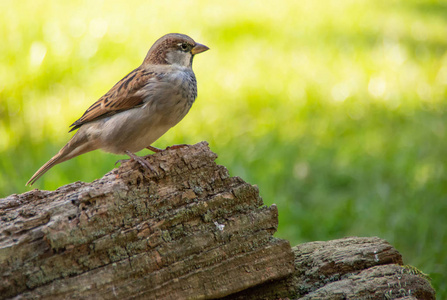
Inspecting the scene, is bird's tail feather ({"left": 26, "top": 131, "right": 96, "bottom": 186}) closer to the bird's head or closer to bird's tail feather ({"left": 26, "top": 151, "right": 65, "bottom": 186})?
bird's tail feather ({"left": 26, "top": 151, "right": 65, "bottom": 186})

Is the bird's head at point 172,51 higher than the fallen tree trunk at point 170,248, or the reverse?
the bird's head at point 172,51

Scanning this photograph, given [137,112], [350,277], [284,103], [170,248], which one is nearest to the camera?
[170,248]

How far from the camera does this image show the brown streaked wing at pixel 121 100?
3979 millimetres

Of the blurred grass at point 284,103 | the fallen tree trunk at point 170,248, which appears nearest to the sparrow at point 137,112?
the fallen tree trunk at point 170,248

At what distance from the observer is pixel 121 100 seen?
4016mm

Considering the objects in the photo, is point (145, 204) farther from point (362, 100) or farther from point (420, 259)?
point (362, 100)

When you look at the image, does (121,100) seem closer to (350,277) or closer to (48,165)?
(48,165)

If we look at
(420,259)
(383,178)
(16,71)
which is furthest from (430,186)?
(16,71)

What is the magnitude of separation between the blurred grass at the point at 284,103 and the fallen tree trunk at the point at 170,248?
1.42 metres

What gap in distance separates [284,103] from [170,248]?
434 centimetres

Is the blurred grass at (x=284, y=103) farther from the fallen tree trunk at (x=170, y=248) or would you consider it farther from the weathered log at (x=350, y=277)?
the fallen tree trunk at (x=170, y=248)

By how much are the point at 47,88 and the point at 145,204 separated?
4.00 m

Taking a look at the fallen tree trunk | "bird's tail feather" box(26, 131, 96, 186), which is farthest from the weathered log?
"bird's tail feather" box(26, 131, 96, 186)

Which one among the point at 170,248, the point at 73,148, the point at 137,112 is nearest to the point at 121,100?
the point at 137,112
